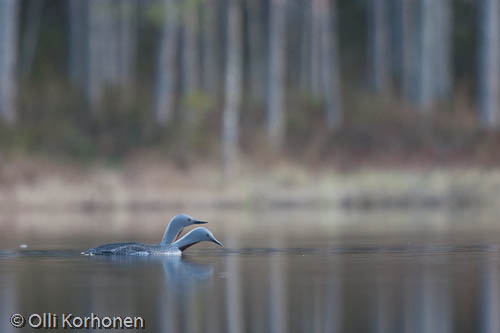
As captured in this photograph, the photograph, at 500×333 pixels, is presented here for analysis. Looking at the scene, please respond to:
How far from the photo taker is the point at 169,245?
47.4ft

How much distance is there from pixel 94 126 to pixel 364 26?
23.7m

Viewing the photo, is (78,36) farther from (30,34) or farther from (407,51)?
(407,51)

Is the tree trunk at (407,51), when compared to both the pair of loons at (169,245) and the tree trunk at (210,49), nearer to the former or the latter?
the tree trunk at (210,49)

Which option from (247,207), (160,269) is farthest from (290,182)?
(160,269)

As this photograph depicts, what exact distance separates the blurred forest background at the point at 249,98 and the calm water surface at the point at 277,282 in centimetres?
1419

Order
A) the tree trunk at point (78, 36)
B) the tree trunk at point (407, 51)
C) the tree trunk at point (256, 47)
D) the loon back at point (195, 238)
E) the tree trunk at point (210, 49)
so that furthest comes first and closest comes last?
the tree trunk at point (256, 47) → the tree trunk at point (78, 36) → the tree trunk at point (407, 51) → the tree trunk at point (210, 49) → the loon back at point (195, 238)

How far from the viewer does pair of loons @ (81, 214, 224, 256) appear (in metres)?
14.3

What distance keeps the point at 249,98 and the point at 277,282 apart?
28516 millimetres

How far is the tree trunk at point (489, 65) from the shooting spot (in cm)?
3488

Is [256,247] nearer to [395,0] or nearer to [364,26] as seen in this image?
[395,0]

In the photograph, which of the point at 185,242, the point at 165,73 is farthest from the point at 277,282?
the point at 165,73

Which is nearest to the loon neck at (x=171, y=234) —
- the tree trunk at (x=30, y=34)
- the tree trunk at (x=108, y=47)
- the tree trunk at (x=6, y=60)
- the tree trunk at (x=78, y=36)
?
the tree trunk at (x=6, y=60)

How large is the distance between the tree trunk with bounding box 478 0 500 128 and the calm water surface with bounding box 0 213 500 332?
17167mm

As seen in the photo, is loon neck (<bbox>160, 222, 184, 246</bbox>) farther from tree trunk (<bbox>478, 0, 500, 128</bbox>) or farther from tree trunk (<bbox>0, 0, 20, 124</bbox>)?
tree trunk (<bbox>478, 0, 500, 128</bbox>)
